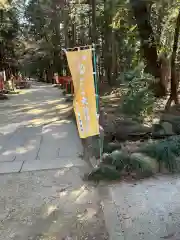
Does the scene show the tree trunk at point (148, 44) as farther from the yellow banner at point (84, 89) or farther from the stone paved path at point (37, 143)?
the yellow banner at point (84, 89)

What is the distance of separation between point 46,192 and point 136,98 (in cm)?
315

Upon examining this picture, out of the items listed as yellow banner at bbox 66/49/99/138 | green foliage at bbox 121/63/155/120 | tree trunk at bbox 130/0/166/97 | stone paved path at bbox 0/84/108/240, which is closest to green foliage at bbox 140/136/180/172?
yellow banner at bbox 66/49/99/138

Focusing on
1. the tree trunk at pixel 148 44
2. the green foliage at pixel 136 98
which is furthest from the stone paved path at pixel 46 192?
the tree trunk at pixel 148 44

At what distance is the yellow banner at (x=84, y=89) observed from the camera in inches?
165

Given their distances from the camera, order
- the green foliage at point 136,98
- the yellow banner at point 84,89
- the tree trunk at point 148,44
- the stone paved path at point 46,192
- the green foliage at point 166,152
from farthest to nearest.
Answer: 1. the tree trunk at point 148,44
2. the green foliage at point 136,98
3. the green foliage at point 166,152
4. the yellow banner at point 84,89
5. the stone paved path at point 46,192

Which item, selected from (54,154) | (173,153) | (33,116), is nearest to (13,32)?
(33,116)

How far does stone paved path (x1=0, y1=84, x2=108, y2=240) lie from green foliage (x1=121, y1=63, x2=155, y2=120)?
1.38 metres

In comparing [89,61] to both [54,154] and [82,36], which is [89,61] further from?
[82,36]

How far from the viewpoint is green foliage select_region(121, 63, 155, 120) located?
21.2 feet

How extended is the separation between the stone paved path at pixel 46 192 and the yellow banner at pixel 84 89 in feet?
2.73

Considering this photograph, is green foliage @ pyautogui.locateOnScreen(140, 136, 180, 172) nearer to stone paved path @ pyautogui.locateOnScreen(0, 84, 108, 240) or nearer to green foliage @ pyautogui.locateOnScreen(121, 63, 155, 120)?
stone paved path @ pyautogui.locateOnScreen(0, 84, 108, 240)

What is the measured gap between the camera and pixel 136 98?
254 inches

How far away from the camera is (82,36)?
25062 mm

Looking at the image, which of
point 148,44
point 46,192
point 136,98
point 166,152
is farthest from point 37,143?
point 148,44
